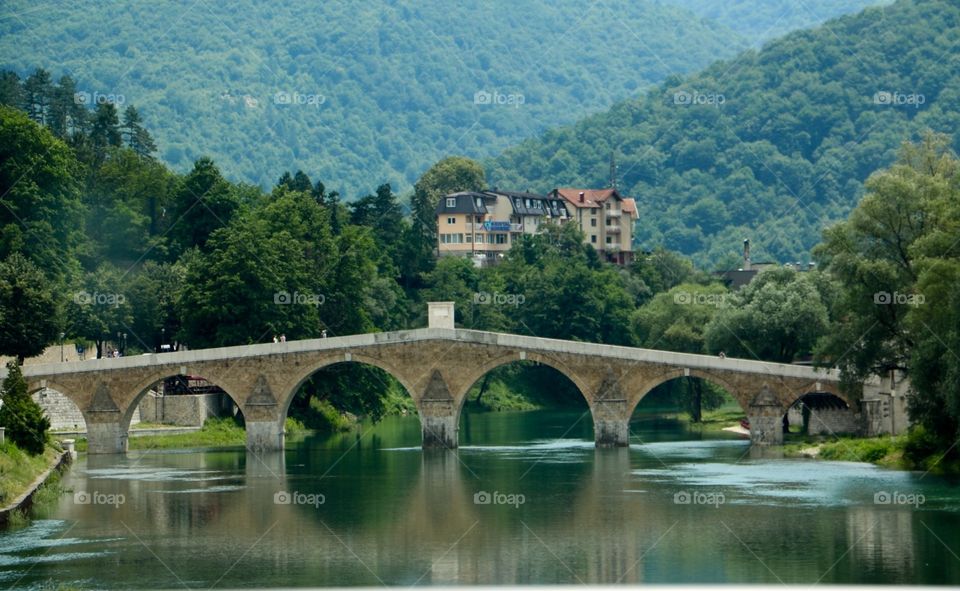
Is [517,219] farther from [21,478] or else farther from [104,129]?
[21,478]

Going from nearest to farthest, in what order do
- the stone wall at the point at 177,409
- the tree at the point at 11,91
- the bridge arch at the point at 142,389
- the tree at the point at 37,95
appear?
→ the bridge arch at the point at 142,389 → the stone wall at the point at 177,409 → the tree at the point at 11,91 → the tree at the point at 37,95

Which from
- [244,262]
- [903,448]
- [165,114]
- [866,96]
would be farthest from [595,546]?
[165,114]

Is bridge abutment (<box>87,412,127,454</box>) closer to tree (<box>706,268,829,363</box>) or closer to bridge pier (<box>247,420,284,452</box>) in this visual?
bridge pier (<box>247,420,284,452</box>)

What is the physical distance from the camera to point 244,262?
67.0 meters

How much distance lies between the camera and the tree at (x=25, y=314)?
197 feet

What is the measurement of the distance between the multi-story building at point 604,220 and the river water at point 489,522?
214 ft

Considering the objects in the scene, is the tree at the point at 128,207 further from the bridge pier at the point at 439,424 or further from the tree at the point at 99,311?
the bridge pier at the point at 439,424

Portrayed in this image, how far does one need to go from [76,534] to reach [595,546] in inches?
435

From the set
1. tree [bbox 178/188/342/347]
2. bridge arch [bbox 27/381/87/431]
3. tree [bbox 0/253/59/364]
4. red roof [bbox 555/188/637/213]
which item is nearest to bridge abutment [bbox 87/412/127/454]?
bridge arch [bbox 27/381/87/431]

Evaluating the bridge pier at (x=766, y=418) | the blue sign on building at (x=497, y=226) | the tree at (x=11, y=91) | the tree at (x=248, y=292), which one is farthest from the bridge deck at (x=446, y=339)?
the blue sign on building at (x=497, y=226)

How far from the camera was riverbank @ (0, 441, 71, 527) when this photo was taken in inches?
1532

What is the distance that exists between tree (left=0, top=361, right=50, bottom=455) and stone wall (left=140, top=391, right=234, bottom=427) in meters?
14.6

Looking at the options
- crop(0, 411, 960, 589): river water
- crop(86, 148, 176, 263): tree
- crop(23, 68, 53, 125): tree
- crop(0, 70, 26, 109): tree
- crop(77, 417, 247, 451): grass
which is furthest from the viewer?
crop(23, 68, 53, 125): tree

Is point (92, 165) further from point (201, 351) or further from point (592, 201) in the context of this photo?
point (592, 201)
